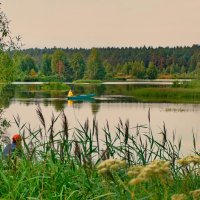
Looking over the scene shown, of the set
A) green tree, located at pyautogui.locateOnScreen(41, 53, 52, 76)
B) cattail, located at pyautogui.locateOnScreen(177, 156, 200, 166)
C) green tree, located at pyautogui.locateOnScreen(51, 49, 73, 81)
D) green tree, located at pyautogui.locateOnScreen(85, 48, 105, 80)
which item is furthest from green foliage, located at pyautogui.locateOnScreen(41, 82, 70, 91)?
cattail, located at pyautogui.locateOnScreen(177, 156, 200, 166)

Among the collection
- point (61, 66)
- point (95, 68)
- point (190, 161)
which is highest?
point (190, 161)

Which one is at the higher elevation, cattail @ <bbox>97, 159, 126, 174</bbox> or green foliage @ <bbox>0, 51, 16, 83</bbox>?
green foliage @ <bbox>0, 51, 16, 83</bbox>

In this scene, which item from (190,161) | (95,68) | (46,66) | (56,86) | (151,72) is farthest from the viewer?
(151,72)

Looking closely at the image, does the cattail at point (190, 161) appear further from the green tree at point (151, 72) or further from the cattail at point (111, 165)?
the green tree at point (151, 72)

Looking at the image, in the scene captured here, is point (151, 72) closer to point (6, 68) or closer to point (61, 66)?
point (61, 66)

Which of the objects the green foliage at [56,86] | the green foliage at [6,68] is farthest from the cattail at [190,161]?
the green foliage at [56,86]

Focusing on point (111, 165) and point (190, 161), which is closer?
point (111, 165)

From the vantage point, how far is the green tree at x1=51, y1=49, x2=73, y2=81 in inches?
6900

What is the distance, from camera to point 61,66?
17600 cm

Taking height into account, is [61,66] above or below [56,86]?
above

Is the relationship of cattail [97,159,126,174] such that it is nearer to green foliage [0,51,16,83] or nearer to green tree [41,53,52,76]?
green foliage [0,51,16,83]

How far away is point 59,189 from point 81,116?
41.8 metres

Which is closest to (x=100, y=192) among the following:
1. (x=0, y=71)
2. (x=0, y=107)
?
(x=0, y=107)

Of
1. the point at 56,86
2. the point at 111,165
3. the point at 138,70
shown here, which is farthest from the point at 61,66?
the point at 111,165
